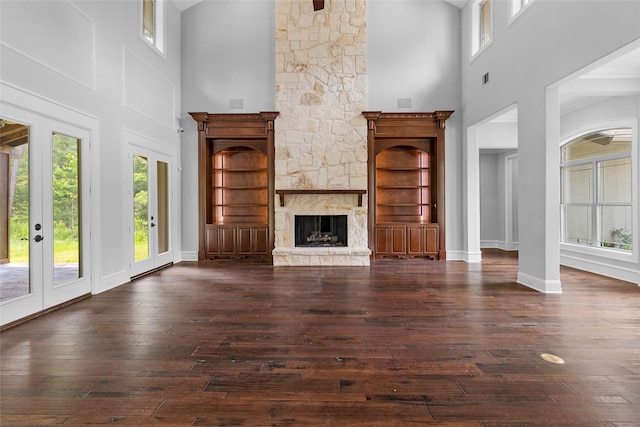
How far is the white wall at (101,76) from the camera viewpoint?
3.39 meters

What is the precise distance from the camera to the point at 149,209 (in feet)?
19.3

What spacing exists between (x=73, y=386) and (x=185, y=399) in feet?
2.65

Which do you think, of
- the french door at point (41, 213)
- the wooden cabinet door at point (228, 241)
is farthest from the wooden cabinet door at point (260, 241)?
the french door at point (41, 213)

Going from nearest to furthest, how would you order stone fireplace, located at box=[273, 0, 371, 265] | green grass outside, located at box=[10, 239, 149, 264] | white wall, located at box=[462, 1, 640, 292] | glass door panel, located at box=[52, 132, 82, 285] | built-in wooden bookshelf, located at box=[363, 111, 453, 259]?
green grass outside, located at box=[10, 239, 149, 264]
white wall, located at box=[462, 1, 640, 292]
glass door panel, located at box=[52, 132, 82, 285]
stone fireplace, located at box=[273, 0, 371, 265]
built-in wooden bookshelf, located at box=[363, 111, 453, 259]

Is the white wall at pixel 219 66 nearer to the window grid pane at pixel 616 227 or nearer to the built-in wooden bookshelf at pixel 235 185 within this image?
the built-in wooden bookshelf at pixel 235 185

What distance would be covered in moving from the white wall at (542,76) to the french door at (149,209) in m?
6.01

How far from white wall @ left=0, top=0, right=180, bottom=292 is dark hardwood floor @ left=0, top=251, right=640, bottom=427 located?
107cm

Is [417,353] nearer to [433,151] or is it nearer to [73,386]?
[73,386]

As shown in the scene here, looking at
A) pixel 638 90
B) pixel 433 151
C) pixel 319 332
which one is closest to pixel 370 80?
pixel 433 151

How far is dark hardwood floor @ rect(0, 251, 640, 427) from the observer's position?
6.21 feet

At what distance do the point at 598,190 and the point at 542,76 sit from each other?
9.62ft

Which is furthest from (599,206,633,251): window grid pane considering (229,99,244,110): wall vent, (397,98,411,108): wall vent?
(229,99,244,110): wall vent

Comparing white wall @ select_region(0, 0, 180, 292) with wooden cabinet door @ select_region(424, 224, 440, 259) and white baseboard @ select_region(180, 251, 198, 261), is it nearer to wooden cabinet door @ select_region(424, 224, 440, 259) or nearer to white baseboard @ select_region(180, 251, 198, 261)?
white baseboard @ select_region(180, 251, 198, 261)

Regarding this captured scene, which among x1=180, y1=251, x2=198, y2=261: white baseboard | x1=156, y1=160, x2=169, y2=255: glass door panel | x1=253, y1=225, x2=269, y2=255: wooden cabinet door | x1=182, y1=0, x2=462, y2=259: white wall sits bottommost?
x1=180, y1=251, x2=198, y2=261: white baseboard
